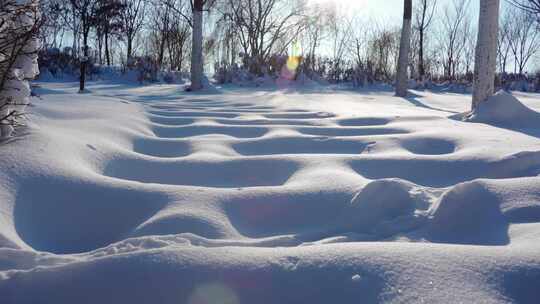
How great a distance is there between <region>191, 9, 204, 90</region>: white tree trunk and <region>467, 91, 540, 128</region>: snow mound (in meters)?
5.38

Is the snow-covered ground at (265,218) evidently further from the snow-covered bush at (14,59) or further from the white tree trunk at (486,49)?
the white tree trunk at (486,49)

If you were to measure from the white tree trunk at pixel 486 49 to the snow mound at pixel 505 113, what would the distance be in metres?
0.45

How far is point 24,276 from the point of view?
90 centimetres

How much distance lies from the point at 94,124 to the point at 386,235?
6.33ft

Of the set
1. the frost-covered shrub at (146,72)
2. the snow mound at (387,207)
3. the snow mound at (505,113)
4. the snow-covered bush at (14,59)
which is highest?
the frost-covered shrub at (146,72)

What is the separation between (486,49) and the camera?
13.3 feet

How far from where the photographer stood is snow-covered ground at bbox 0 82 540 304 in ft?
2.80

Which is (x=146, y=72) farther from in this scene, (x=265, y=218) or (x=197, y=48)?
(x=265, y=218)

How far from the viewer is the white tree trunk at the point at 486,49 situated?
4.03 m

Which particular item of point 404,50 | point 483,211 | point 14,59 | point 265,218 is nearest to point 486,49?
point 483,211

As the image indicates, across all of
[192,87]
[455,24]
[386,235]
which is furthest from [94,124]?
[455,24]

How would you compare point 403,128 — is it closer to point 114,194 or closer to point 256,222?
point 256,222

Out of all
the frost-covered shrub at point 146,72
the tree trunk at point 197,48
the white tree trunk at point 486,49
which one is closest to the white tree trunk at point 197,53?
the tree trunk at point 197,48

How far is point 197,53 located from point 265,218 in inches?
286
